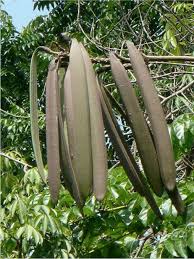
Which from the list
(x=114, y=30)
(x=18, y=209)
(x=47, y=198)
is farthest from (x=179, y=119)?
(x=114, y=30)

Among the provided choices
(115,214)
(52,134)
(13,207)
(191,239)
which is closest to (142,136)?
(52,134)

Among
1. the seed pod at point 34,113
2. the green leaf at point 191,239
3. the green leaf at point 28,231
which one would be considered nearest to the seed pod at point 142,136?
the seed pod at point 34,113

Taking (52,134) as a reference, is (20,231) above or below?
below

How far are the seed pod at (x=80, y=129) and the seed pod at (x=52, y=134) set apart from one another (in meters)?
0.03

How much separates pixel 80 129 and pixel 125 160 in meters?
0.10

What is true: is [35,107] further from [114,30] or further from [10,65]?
[10,65]

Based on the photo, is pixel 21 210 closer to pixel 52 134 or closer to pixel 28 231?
pixel 28 231

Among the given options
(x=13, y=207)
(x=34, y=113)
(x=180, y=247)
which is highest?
(x=34, y=113)

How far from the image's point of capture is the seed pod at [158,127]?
785 mm

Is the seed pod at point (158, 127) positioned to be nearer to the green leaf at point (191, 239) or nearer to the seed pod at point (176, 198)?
the seed pod at point (176, 198)

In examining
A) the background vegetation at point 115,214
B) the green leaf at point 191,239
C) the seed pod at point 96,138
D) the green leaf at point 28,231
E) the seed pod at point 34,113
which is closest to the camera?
the seed pod at point 96,138

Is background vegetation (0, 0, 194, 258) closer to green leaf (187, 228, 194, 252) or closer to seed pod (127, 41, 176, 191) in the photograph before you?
green leaf (187, 228, 194, 252)

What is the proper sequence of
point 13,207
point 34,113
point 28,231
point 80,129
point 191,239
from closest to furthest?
1. point 80,129
2. point 34,113
3. point 191,239
4. point 28,231
5. point 13,207

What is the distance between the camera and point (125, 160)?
0.85 m
